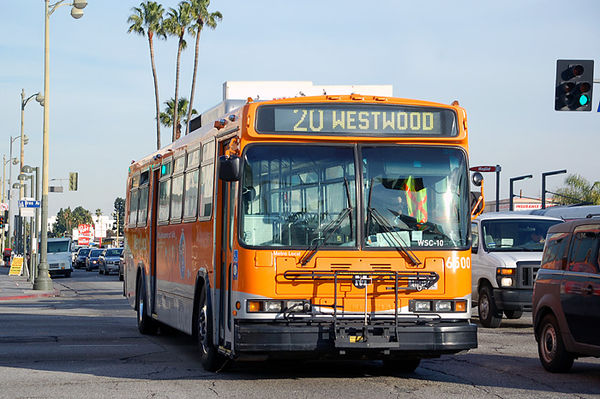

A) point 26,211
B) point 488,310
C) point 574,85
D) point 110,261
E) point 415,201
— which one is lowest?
point 110,261

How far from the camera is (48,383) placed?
1112 cm

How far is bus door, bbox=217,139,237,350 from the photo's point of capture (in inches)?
432

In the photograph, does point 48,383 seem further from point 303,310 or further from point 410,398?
point 410,398

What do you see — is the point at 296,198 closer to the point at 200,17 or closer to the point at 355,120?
the point at 355,120

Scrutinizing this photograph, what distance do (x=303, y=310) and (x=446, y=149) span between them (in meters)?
2.48

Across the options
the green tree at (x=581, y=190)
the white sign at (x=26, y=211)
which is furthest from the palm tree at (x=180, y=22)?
the green tree at (x=581, y=190)

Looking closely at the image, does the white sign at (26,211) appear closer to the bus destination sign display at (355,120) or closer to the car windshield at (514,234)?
the car windshield at (514,234)

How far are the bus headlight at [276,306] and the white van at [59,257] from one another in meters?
45.2

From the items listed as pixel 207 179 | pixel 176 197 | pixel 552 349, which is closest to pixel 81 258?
pixel 176 197

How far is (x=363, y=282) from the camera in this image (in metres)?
10.6

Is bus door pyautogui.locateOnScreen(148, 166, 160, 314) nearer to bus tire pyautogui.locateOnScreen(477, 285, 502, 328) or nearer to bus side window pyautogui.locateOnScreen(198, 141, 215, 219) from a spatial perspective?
bus side window pyautogui.locateOnScreen(198, 141, 215, 219)

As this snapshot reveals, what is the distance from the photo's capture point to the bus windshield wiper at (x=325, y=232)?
34.7 feet

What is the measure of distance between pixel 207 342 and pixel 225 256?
4.27 feet

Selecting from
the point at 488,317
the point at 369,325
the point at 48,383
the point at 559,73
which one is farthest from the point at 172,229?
the point at 559,73
